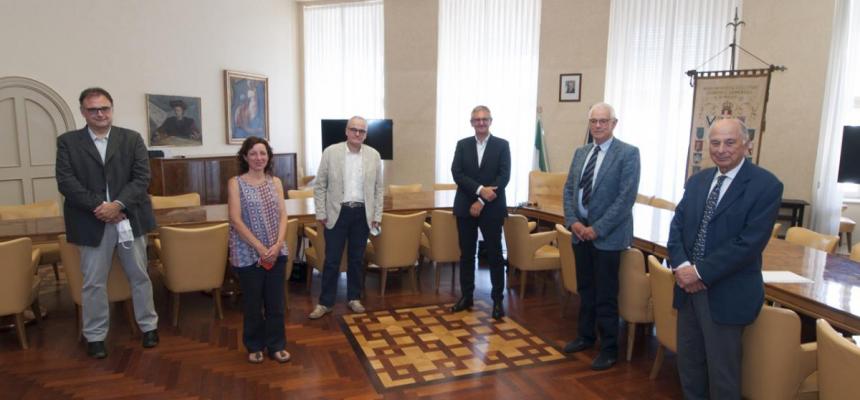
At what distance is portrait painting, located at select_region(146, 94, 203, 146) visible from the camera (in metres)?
7.32

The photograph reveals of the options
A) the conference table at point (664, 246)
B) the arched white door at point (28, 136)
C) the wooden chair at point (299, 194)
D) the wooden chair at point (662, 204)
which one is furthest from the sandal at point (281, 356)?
the arched white door at point (28, 136)

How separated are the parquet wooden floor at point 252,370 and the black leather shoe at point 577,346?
4 centimetres

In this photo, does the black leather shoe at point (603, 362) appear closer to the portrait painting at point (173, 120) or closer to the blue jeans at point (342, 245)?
the blue jeans at point (342, 245)

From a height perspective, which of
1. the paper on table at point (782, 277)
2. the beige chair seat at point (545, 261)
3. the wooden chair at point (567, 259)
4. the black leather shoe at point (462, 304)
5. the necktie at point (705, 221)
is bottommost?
the black leather shoe at point (462, 304)

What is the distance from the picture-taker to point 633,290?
3.44m

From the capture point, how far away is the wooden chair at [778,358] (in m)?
2.32

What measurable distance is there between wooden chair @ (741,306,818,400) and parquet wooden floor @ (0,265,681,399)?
2.53 feet

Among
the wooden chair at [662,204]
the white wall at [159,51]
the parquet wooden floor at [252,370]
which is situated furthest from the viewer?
the white wall at [159,51]

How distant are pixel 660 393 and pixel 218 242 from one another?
120 inches

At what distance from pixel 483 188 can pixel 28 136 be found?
211 inches

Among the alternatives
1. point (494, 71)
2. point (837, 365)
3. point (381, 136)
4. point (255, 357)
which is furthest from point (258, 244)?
point (494, 71)

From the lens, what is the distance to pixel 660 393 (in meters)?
3.16

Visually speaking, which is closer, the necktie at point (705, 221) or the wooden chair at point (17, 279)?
the necktie at point (705, 221)

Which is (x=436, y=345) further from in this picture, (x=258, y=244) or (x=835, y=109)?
(x=835, y=109)
